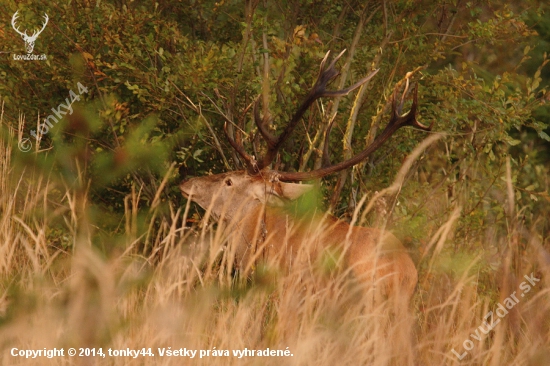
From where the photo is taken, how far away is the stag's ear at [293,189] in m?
5.65

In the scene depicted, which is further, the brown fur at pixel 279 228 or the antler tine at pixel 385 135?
the antler tine at pixel 385 135

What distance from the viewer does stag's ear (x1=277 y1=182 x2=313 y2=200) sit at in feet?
18.5

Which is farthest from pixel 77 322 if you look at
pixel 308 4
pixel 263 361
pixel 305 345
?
pixel 308 4

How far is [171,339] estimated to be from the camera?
3.59 meters

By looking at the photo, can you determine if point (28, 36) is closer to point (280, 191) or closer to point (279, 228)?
point (280, 191)

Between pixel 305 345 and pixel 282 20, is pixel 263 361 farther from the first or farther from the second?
pixel 282 20

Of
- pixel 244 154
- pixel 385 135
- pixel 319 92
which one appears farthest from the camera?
pixel 244 154

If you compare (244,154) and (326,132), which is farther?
(244,154)

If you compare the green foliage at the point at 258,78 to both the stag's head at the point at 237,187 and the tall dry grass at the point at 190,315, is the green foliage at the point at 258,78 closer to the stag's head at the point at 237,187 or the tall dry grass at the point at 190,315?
the stag's head at the point at 237,187

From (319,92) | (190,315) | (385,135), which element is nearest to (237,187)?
(319,92)

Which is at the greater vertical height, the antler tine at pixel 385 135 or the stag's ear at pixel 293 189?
the antler tine at pixel 385 135

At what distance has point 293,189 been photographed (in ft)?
18.6

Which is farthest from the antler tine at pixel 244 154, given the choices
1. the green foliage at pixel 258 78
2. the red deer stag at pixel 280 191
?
the green foliage at pixel 258 78
